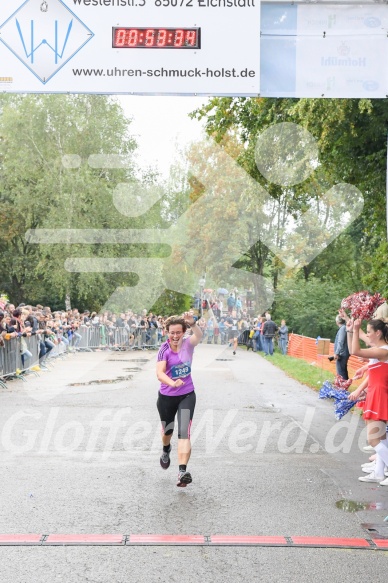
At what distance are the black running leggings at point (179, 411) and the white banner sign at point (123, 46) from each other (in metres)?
3.47

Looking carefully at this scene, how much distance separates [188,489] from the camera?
8250 mm

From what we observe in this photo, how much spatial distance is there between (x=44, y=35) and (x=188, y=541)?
6.15 m

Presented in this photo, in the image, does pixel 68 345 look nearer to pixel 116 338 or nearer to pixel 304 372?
pixel 116 338

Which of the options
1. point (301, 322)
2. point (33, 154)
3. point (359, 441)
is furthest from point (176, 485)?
point (33, 154)

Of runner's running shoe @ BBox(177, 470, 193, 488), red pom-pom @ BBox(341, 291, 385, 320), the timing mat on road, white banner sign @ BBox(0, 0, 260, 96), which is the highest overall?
white banner sign @ BBox(0, 0, 260, 96)

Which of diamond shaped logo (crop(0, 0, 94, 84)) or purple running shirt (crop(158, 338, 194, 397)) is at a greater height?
diamond shaped logo (crop(0, 0, 94, 84))

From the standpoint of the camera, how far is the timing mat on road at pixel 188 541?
621 centimetres

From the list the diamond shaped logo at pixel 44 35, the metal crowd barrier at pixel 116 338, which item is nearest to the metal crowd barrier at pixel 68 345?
the metal crowd barrier at pixel 116 338

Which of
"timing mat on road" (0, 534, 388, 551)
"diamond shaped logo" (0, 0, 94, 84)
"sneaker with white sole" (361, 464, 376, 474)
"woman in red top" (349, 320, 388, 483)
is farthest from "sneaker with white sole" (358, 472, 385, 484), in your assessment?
"diamond shaped logo" (0, 0, 94, 84)

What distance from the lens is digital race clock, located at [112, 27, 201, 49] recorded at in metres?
9.93

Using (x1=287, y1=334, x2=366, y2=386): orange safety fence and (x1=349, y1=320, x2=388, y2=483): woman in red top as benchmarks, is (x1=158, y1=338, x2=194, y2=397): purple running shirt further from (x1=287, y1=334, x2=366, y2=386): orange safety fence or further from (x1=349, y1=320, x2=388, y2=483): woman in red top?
(x1=287, y1=334, x2=366, y2=386): orange safety fence

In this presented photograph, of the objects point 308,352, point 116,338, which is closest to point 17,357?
point 308,352

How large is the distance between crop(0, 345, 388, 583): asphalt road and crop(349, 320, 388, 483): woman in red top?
41 cm

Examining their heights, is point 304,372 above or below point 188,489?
below
